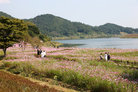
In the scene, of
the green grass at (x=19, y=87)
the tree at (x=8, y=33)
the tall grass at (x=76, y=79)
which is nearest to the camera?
the green grass at (x=19, y=87)

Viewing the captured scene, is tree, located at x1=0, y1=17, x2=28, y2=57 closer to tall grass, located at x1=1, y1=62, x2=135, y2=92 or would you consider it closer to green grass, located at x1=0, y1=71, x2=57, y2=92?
tall grass, located at x1=1, y1=62, x2=135, y2=92

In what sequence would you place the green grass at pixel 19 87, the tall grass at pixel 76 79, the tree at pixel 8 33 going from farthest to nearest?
the tree at pixel 8 33 < the tall grass at pixel 76 79 < the green grass at pixel 19 87

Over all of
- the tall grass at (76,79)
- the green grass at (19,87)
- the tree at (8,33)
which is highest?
the tree at (8,33)

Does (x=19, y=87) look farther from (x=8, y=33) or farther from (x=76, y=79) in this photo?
(x=8, y=33)

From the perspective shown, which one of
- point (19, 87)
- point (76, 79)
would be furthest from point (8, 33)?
point (19, 87)

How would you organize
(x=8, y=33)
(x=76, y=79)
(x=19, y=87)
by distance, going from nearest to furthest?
(x=19, y=87), (x=76, y=79), (x=8, y=33)

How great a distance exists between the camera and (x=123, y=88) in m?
7.83

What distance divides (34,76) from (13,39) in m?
13.3

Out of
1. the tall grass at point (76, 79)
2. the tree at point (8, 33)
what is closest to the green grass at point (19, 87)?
the tall grass at point (76, 79)

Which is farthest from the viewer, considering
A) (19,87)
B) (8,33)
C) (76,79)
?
(8,33)

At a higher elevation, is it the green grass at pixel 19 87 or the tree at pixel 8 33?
the tree at pixel 8 33

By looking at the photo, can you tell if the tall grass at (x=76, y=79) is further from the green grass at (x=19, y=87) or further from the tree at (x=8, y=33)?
the tree at (x=8, y=33)

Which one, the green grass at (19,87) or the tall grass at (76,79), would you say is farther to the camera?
the tall grass at (76,79)

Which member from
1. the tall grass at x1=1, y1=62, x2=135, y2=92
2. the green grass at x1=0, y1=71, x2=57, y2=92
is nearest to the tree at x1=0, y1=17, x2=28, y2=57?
the tall grass at x1=1, y1=62, x2=135, y2=92
